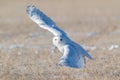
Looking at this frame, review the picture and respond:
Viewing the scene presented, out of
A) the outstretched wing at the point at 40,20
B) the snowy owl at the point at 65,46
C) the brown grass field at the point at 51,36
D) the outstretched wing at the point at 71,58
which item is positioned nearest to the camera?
the outstretched wing at the point at 71,58

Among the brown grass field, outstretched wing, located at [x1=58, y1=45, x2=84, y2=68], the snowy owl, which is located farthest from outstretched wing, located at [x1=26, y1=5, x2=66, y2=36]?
the brown grass field

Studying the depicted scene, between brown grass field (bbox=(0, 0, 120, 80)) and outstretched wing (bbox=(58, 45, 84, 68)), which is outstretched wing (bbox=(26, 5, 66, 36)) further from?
brown grass field (bbox=(0, 0, 120, 80))

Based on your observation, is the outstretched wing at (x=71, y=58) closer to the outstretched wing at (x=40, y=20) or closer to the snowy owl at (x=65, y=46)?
the snowy owl at (x=65, y=46)

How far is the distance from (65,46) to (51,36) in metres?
9.89

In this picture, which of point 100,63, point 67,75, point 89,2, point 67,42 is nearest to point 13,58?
point 100,63

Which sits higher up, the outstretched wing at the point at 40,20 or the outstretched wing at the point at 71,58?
the outstretched wing at the point at 40,20

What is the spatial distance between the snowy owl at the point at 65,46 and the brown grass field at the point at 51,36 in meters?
0.79

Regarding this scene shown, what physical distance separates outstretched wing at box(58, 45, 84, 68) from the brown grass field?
95 centimetres

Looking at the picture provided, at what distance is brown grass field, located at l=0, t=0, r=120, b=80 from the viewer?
10.6m

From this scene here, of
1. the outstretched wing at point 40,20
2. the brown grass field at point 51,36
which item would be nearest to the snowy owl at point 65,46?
the outstretched wing at point 40,20

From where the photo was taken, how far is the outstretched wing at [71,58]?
8.16 meters

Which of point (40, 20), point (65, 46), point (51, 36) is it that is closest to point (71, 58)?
point (65, 46)

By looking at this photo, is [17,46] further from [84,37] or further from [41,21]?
[41,21]

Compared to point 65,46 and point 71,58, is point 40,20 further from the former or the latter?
point 71,58
